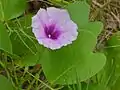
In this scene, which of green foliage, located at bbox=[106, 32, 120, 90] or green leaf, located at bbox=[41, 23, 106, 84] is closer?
green leaf, located at bbox=[41, 23, 106, 84]

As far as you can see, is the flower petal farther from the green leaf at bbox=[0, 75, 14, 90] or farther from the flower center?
the green leaf at bbox=[0, 75, 14, 90]

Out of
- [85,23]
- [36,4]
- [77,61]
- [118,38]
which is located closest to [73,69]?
[77,61]

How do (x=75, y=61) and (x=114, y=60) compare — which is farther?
(x=114, y=60)

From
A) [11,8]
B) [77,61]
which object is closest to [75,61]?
[77,61]

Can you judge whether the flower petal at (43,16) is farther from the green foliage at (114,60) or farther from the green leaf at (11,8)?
the green foliage at (114,60)

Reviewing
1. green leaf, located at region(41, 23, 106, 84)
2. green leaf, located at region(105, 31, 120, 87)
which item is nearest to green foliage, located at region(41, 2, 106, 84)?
green leaf, located at region(41, 23, 106, 84)

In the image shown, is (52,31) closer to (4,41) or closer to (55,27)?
Answer: (55,27)
